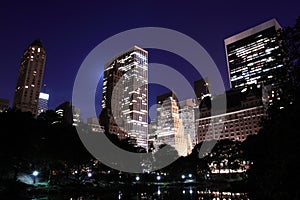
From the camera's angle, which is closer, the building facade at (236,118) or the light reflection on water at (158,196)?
the light reflection on water at (158,196)

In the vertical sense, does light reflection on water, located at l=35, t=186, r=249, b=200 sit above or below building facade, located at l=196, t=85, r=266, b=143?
below

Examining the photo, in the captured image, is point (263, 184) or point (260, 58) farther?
point (260, 58)

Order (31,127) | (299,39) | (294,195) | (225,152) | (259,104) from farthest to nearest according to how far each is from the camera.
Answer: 1. (259,104)
2. (225,152)
3. (31,127)
4. (299,39)
5. (294,195)

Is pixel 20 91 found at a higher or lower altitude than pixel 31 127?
higher

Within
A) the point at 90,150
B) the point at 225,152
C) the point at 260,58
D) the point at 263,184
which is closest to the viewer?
the point at 263,184

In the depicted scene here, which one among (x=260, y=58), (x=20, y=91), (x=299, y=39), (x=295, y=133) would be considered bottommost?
(x=295, y=133)

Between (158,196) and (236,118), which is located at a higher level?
(236,118)

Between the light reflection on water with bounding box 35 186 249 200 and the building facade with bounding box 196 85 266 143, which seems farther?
the building facade with bounding box 196 85 266 143

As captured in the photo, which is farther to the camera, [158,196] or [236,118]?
[236,118]

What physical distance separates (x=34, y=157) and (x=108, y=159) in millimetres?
29098

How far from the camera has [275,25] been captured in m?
186

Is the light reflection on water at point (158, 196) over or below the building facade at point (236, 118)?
below

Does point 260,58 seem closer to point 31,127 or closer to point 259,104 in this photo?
point 259,104

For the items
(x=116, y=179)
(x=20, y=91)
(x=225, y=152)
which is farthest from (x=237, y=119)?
(x=20, y=91)
